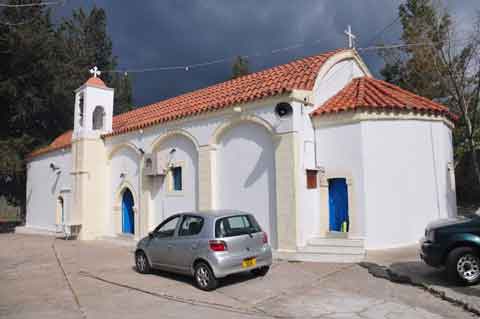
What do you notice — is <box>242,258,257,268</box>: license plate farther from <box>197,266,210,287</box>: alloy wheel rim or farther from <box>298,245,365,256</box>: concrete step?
<box>298,245,365,256</box>: concrete step

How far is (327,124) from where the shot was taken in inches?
448

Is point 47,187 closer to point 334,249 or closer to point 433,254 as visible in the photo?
point 334,249

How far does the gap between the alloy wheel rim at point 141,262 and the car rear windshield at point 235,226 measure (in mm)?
2735

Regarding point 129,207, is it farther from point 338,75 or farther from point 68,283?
point 338,75

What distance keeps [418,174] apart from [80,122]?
15.3m

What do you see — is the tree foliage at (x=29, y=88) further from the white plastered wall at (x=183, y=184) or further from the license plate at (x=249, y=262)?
the license plate at (x=249, y=262)

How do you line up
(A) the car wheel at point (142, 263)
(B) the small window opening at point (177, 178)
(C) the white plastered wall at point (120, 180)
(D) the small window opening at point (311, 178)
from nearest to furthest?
(A) the car wheel at point (142, 263) → (D) the small window opening at point (311, 178) → (B) the small window opening at point (177, 178) → (C) the white plastered wall at point (120, 180)

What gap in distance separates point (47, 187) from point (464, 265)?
21.2 m

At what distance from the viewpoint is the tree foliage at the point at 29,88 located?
23016 millimetres

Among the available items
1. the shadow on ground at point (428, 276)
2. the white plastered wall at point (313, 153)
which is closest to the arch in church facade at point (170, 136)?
the white plastered wall at point (313, 153)

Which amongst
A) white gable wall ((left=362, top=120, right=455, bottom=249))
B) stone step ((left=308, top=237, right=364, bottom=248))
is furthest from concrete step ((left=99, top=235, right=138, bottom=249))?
white gable wall ((left=362, top=120, right=455, bottom=249))

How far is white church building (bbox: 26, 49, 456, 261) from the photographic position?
10.5m

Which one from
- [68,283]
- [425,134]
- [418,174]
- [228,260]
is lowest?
[68,283]

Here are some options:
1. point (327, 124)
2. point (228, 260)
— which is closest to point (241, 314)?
point (228, 260)
